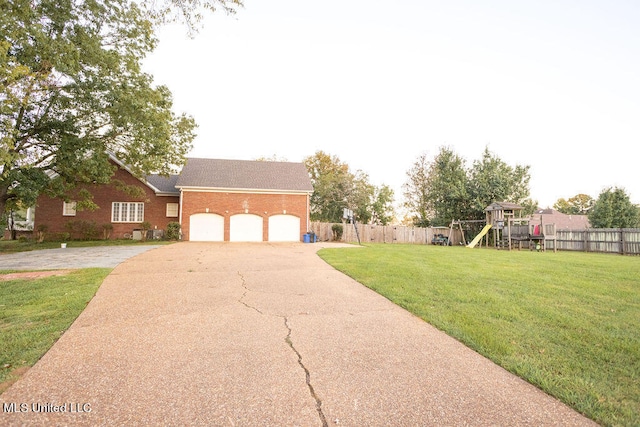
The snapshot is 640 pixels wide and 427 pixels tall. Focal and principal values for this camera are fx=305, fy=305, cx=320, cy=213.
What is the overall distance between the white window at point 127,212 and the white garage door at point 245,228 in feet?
23.3

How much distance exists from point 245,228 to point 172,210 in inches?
241

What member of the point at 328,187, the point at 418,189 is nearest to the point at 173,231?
the point at 328,187

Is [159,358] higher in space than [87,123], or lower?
lower

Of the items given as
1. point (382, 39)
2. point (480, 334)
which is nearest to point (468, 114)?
point (382, 39)

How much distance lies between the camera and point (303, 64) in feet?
51.9

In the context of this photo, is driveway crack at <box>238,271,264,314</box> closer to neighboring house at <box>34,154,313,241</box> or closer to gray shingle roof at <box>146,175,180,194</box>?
neighboring house at <box>34,154,313,241</box>

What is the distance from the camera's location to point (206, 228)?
21781 millimetres

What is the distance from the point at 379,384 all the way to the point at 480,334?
2.00 meters

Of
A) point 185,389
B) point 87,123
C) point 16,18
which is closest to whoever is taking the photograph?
point 185,389

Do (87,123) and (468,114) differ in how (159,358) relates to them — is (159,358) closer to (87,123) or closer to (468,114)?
(87,123)

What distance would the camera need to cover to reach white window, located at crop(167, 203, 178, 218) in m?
23.4

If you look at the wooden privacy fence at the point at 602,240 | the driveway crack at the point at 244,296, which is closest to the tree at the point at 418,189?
the wooden privacy fence at the point at 602,240

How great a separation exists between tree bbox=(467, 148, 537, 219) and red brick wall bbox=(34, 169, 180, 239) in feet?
81.0

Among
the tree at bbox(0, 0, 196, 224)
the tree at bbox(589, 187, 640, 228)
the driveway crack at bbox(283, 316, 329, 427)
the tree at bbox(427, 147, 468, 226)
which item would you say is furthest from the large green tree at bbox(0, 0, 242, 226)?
the tree at bbox(589, 187, 640, 228)
